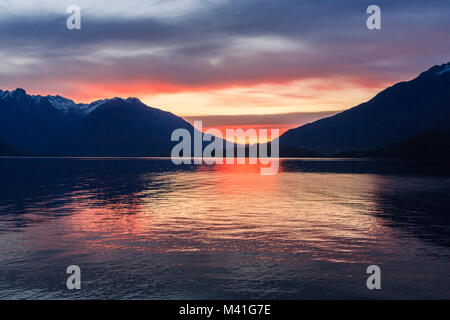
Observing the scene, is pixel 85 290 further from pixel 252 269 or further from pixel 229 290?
pixel 252 269

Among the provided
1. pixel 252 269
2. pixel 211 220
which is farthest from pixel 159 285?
pixel 211 220

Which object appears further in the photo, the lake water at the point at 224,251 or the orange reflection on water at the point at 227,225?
the orange reflection on water at the point at 227,225

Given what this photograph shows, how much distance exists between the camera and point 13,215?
50531mm

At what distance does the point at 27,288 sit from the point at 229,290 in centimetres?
1252

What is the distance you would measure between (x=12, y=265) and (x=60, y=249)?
488 centimetres

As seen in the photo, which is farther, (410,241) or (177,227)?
(177,227)

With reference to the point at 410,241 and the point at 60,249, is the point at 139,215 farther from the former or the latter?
the point at 410,241

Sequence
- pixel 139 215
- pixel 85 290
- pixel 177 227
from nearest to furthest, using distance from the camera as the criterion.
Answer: pixel 85 290, pixel 177 227, pixel 139 215

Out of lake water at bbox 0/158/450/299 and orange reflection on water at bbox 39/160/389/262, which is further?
orange reflection on water at bbox 39/160/389/262

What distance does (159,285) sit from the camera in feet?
77.9

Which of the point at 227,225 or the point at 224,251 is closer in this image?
the point at 224,251
